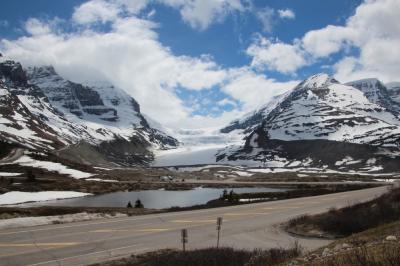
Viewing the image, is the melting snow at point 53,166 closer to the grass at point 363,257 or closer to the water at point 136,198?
the water at point 136,198

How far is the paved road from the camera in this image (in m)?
20.7

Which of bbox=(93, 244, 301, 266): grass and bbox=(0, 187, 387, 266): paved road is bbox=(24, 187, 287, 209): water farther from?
bbox=(93, 244, 301, 266): grass

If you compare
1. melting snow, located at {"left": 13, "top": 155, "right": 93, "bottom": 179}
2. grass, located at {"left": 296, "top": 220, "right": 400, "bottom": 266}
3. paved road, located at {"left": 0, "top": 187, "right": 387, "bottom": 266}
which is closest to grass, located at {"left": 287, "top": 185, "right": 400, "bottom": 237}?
paved road, located at {"left": 0, "top": 187, "right": 387, "bottom": 266}

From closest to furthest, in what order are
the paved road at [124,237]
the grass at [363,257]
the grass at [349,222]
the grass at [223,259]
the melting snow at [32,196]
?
the grass at [363,257]
the grass at [223,259]
the paved road at [124,237]
the grass at [349,222]
the melting snow at [32,196]

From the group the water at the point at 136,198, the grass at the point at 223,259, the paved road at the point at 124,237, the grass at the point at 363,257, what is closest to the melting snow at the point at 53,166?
the water at the point at 136,198

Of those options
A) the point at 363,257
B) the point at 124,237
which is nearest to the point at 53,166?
the point at 124,237

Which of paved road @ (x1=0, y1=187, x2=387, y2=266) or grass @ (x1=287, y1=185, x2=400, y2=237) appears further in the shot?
grass @ (x1=287, y1=185, x2=400, y2=237)

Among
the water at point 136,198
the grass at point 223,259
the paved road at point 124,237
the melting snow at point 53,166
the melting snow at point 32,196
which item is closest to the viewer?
the grass at point 223,259

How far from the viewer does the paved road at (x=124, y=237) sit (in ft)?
68.0

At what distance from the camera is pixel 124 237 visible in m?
25.6

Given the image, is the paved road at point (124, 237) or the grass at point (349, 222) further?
the grass at point (349, 222)

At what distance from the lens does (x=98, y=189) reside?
109 meters

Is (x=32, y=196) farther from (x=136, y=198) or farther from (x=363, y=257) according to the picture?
(x=363, y=257)

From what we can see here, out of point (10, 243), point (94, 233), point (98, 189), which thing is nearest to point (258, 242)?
point (94, 233)
